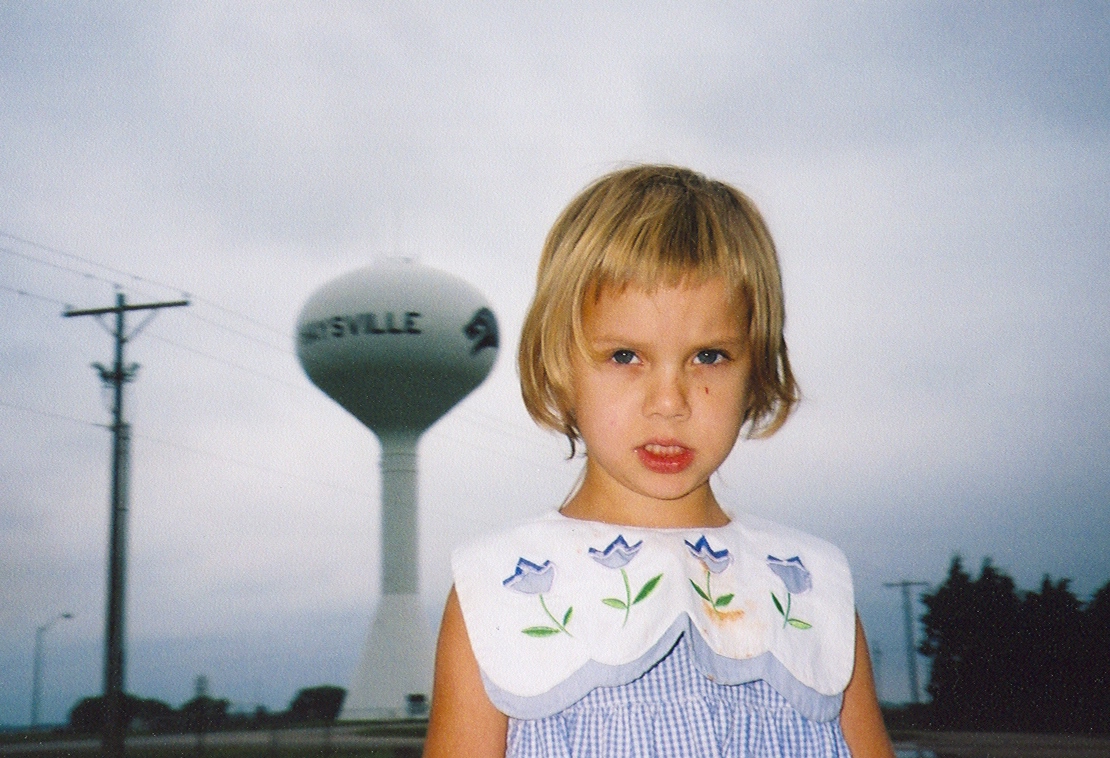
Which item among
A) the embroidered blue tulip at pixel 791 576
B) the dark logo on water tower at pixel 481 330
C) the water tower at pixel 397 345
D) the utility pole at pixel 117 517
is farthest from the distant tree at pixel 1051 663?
the embroidered blue tulip at pixel 791 576

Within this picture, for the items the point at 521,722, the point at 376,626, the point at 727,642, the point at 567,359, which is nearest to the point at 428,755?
the point at 521,722

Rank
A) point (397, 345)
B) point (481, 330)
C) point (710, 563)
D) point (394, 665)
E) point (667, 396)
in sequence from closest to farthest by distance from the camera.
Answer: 1. point (667, 396)
2. point (710, 563)
3. point (397, 345)
4. point (481, 330)
5. point (394, 665)

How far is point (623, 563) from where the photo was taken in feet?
4.23

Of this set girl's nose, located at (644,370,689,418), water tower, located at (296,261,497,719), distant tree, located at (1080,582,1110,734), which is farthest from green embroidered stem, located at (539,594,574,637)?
water tower, located at (296,261,497,719)

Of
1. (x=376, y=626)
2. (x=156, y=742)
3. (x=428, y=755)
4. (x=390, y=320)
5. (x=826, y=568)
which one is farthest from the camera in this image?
(x=376, y=626)

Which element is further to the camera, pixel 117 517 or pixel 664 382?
pixel 117 517

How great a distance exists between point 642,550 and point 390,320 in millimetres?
13450

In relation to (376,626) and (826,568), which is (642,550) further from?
(376,626)

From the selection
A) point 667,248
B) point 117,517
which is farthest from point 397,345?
point 667,248

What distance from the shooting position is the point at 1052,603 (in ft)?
44.7

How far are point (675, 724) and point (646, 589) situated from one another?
15cm

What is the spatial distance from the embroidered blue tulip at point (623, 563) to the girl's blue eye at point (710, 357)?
0.22 meters

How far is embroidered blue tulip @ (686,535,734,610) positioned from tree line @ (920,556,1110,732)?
1013 centimetres

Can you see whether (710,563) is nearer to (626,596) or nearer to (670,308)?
(626,596)
